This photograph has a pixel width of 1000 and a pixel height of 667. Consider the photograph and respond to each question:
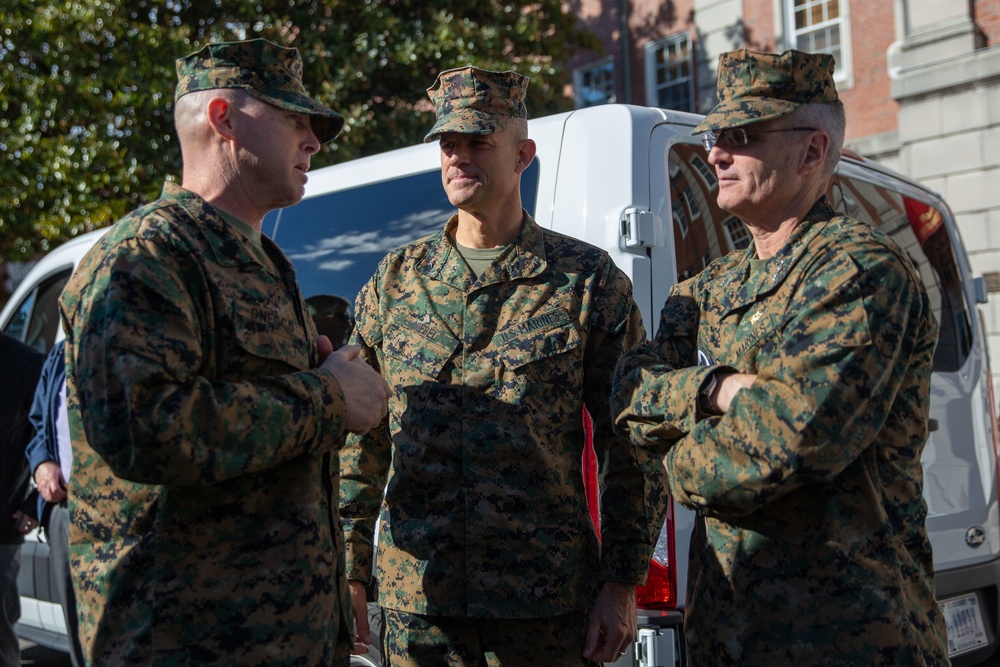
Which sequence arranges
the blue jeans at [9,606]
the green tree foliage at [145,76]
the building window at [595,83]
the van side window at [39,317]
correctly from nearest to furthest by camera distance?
the blue jeans at [9,606]
the van side window at [39,317]
the green tree foliage at [145,76]
the building window at [595,83]

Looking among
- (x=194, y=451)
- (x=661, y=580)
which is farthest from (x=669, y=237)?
(x=194, y=451)

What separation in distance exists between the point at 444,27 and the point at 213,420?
8216 mm

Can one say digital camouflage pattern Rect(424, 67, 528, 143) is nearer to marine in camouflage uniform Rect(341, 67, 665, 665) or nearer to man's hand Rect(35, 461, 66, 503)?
marine in camouflage uniform Rect(341, 67, 665, 665)

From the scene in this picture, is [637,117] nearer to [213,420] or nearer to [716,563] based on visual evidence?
[716,563]

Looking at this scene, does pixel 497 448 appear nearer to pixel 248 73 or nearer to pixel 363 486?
pixel 363 486

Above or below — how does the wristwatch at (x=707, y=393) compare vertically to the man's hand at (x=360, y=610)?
above

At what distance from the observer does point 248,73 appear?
206 cm

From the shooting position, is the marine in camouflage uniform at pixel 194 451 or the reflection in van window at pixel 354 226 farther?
the reflection in van window at pixel 354 226

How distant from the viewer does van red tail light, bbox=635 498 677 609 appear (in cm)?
261

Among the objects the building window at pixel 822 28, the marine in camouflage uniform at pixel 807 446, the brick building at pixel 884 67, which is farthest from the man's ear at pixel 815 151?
the building window at pixel 822 28

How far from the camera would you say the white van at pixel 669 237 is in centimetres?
272

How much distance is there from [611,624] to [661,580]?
0.33 m

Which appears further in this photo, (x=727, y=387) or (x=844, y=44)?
(x=844, y=44)

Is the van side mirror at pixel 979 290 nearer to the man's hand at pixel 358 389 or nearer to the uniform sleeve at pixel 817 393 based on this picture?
the uniform sleeve at pixel 817 393
